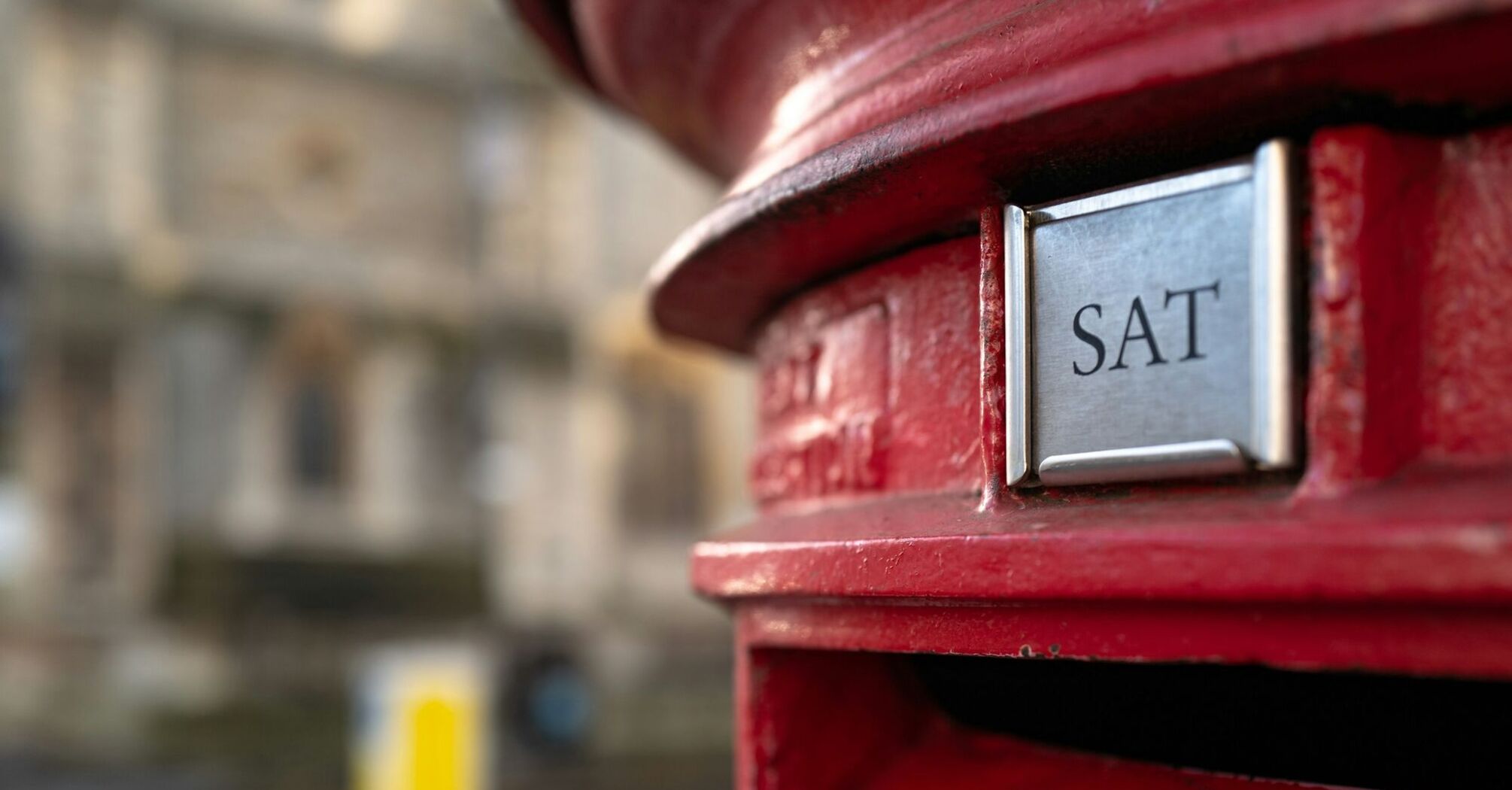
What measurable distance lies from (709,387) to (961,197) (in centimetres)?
1171

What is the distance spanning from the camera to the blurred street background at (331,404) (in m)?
9.93

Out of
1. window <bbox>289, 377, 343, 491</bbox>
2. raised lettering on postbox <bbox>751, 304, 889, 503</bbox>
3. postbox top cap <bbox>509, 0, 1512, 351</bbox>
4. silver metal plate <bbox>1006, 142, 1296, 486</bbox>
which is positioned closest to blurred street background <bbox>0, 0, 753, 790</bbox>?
window <bbox>289, 377, 343, 491</bbox>

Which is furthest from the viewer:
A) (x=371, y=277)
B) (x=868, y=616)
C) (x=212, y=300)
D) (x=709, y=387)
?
(x=709, y=387)

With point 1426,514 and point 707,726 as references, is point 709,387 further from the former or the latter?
point 1426,514

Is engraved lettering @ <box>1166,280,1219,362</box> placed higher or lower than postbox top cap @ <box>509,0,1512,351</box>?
lower

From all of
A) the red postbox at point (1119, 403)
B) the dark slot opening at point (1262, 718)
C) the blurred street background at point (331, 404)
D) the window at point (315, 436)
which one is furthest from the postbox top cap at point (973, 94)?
the window at point (315, 436)

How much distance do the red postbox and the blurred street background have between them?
26.1ft

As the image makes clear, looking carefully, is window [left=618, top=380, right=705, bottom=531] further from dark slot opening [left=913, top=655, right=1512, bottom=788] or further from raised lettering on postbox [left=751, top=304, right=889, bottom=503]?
dark slot opening [left=913, top=655, right=1512, bottom=788]

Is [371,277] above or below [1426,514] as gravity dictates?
above

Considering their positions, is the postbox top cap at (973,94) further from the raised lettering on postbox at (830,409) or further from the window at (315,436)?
the window at (315,436)

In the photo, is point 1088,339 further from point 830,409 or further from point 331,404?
point 331,404

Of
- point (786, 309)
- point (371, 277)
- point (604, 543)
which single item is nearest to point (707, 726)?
point (604, 543)

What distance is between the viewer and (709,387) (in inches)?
490

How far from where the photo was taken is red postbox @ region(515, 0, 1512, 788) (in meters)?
0.55
